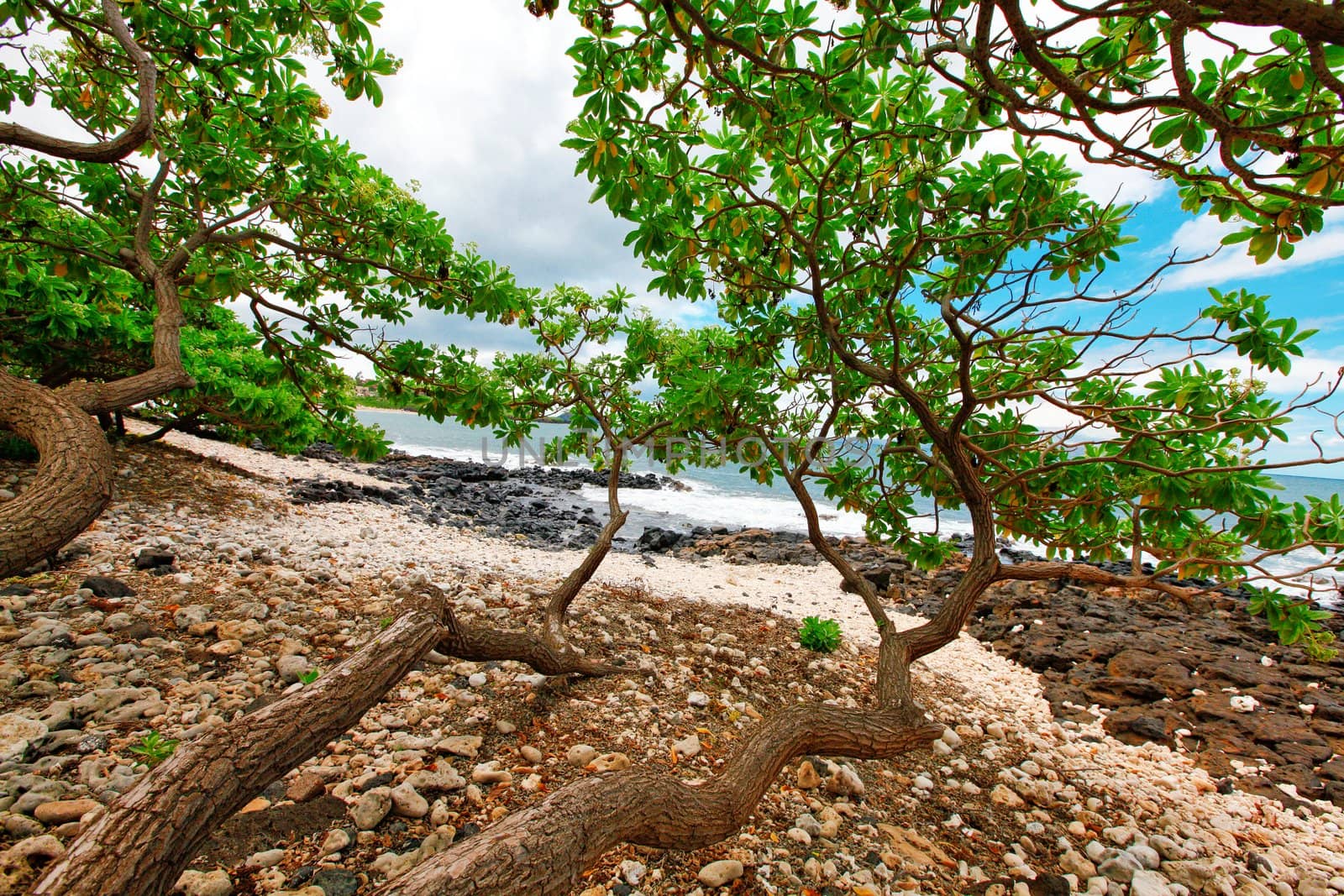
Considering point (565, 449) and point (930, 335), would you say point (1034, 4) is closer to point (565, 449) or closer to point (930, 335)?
point (930, 335)

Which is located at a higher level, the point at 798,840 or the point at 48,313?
the point at 48,313

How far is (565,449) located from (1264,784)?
6404 mm

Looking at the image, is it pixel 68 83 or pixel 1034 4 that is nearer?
pixel 1034 4

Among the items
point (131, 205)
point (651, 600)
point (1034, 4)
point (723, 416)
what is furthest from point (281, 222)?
point (1034, 4)

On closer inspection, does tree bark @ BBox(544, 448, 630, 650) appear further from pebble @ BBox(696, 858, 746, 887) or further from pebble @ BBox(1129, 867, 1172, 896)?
pebble @ BBox(1129, 867, 1172, 896)

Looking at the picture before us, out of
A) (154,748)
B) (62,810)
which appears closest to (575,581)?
(154,748)

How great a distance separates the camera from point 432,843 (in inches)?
91.0

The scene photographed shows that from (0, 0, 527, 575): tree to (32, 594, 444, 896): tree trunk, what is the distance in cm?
149

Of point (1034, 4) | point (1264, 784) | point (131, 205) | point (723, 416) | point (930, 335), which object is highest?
point (1034, 4)

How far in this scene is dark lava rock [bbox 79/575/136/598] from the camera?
383 cm

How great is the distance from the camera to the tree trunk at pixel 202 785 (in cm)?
128

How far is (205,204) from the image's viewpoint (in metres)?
4.72

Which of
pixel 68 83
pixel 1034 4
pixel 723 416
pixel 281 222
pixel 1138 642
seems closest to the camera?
pixel 1034 4

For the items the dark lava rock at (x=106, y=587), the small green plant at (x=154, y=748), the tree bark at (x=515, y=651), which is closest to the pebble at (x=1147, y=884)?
the tree bark at (x=515, y=651)
